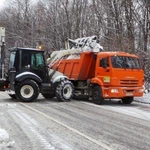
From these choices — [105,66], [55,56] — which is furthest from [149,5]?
[105,66]

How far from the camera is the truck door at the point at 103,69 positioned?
14.5 meters

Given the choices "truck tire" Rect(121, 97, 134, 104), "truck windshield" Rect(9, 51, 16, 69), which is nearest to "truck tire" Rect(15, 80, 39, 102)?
"truck windshield" Rect(9, 51, 16, 69)

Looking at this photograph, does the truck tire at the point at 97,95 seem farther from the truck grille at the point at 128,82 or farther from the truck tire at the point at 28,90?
the truck tire at the point at 28,90

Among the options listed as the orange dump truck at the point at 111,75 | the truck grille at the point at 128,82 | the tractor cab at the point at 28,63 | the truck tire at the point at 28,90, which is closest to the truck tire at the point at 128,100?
the orange dump truck at the point at 111,75

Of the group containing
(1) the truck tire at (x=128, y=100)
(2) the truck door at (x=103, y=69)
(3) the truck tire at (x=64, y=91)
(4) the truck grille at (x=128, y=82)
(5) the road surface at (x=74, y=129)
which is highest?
(2) the truck door at (x=103, y=69)

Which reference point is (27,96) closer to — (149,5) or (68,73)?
(68,73)

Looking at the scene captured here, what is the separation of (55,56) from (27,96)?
3.91m

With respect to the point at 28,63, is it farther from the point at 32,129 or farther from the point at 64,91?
the point at 32,129

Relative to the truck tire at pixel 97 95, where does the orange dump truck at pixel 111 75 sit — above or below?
above

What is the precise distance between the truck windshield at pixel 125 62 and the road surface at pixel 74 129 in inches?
→ 103

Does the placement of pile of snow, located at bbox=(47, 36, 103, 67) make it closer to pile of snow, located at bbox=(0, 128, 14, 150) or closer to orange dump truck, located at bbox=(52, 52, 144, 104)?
orange dump truck, located at bbox=(52, 52, 144, 104)

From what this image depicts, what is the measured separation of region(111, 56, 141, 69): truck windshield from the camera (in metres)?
14.6

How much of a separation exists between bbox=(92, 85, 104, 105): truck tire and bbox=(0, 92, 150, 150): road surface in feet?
6.56

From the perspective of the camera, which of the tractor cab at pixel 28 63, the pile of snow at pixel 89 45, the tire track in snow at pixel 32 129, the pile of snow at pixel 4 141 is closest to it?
the pile of snow at pixel 4 141
